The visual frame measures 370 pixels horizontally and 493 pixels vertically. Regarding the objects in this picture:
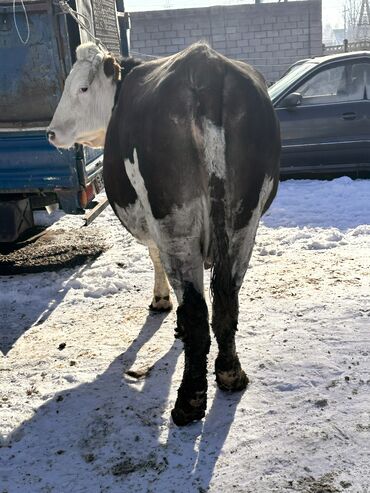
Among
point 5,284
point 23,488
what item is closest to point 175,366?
point 23,488

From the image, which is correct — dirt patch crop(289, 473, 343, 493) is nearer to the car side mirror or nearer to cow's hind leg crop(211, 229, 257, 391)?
cow's hind leg crop(211, 229, 257, 391)

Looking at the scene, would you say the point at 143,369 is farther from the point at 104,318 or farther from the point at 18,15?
the point at 18,15

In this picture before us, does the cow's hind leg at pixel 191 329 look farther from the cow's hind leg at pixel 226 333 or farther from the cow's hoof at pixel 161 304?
the cow's hoof at pixel 161 304

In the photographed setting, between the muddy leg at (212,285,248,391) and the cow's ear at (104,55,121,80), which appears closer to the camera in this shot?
the muddy leg at (212,285,248,391)

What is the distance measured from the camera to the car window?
8.77 m

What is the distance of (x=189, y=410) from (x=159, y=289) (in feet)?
5.58

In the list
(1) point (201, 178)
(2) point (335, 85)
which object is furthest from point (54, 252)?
(2) point (335, 85)

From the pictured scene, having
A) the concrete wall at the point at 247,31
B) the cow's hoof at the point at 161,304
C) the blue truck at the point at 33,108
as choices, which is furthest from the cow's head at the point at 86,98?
the concrete wall at the point at 247,31

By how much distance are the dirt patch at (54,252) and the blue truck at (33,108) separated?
443 millimetres

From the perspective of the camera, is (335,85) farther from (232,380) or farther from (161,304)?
(232,380)

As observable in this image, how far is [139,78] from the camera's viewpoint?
3791 millimetres

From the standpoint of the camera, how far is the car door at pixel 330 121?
28.1ft

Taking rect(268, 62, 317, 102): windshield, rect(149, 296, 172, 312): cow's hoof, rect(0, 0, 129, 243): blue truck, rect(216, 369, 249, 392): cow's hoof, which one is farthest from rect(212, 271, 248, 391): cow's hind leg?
rect(268, 62, 317, 102): windshield

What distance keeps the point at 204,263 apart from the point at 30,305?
246 centimetres
